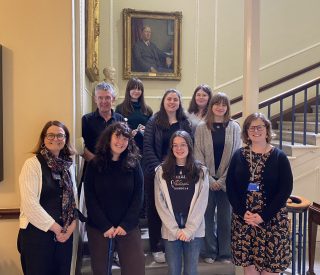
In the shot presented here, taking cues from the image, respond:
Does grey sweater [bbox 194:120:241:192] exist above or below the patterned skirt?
above

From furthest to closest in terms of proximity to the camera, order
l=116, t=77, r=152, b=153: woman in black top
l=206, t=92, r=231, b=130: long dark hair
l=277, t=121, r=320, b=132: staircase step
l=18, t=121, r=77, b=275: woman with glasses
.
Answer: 1. l=277, t=121, r=320, b=132: staircase step
2. l=116, t=77, r=152, b=153: woman in black top
3. l=206, t=92, r=231, b=130: long dark hair
4. l=18, t=121, r=77, b=275: woman with glasses

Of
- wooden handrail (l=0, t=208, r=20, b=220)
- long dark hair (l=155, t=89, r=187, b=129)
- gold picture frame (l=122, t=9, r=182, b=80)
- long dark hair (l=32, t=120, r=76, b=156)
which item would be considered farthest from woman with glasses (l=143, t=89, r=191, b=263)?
gold picture frame (l=122, t=9, r=182, b=80)

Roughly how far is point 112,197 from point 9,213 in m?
0.68

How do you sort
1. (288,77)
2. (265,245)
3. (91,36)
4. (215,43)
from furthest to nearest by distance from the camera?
(288,77) < (215,43) < (91,36) < (265,245)

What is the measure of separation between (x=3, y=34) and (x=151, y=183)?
144cm

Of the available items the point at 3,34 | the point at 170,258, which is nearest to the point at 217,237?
the point at 170,258

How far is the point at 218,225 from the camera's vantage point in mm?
2924

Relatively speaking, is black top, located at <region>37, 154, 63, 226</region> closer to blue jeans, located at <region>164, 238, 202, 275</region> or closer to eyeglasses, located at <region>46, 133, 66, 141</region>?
eyeglasses, located at <region>46, 133, 66, 141</region>

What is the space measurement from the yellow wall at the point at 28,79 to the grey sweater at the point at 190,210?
30.8 inches

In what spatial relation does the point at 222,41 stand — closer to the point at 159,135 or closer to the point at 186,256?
the point at 159,135

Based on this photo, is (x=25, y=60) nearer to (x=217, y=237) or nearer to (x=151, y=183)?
(x=151, y=183)

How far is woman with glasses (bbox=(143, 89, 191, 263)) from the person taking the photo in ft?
9.15

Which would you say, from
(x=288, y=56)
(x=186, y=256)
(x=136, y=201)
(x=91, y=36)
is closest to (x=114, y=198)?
(x=136, y=201)

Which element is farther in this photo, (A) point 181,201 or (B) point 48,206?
(A) point 181,201
